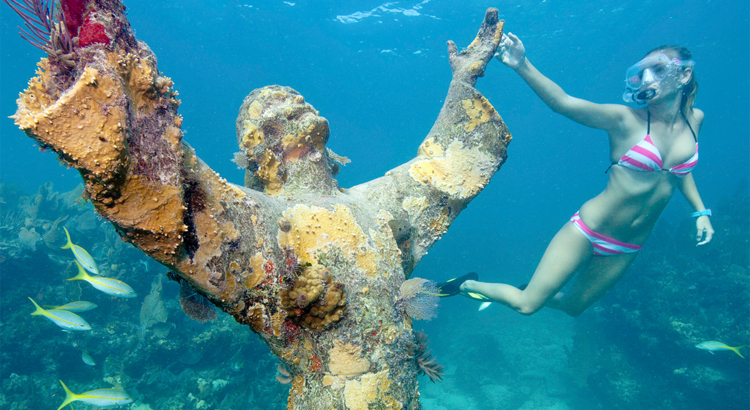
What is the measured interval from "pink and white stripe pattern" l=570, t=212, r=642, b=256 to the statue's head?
3409 mm

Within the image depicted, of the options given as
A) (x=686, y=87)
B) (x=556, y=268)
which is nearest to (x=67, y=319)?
(x=556, y=268)

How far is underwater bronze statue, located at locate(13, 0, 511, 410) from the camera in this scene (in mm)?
1104

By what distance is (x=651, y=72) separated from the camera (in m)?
3.40

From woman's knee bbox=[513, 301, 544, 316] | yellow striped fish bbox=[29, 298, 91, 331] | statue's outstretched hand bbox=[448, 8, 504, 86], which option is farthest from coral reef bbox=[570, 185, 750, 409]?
yellow striped fish bbox=[29, 298, 91, 331]

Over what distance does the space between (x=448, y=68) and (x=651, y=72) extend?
40295 mm

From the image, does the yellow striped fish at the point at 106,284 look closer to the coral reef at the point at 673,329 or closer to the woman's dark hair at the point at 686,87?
the woman's dark hair at the point at 686,87

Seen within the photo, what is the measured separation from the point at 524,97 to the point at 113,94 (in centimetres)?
5912

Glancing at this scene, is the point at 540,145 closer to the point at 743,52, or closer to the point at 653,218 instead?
the point at 743,52

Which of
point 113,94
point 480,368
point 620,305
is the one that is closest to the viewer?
point 113,94

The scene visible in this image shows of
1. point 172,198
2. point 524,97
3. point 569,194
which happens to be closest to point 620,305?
point 172,198

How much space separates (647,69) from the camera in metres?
3.44

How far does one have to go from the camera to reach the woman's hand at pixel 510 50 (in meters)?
3.64

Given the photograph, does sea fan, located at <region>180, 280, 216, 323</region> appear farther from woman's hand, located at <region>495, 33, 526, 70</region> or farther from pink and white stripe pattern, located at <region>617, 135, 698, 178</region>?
pink and white stripe pattern, located at <region>617, 135, 698, 178</region>

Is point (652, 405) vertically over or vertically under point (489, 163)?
under
